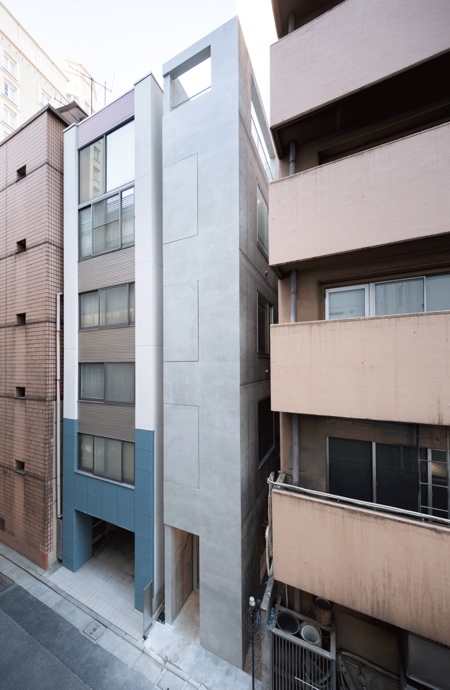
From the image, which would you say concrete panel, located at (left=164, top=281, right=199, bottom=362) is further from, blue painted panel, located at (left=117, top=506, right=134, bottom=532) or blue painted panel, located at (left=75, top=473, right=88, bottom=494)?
blue painted panel, located at (left=75, top=473, right=88, bottom=494)

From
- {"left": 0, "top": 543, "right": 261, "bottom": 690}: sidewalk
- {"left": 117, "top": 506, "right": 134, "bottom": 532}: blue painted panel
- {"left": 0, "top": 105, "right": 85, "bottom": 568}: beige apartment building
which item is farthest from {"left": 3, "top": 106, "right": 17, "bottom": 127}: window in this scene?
{"left": 0, "top": 543, "right": 261, "bottom": 690}: sidewalk

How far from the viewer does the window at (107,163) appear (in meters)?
9.22

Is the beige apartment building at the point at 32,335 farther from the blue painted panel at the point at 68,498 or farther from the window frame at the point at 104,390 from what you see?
the window frame at the point at 104,390

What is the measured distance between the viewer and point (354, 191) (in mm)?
4781

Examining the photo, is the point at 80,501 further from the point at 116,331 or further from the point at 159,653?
the point at 116,331

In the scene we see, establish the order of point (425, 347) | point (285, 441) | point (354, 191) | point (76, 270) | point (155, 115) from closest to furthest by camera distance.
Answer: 1. point (425, 347)
2. point (354, 191)
3. point (285, 441)
4. point (155, 115)
5. point (76, 270)

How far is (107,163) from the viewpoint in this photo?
9.71m

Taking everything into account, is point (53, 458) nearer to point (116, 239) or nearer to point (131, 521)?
point (131, 521)

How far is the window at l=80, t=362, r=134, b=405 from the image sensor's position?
909 cm

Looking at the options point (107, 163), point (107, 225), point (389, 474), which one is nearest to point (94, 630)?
point (389, 474)

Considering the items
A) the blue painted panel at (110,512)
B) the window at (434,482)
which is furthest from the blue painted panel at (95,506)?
the window at (434,482)

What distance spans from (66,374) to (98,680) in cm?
825

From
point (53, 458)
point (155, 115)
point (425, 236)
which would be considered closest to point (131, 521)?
point (53, 458)

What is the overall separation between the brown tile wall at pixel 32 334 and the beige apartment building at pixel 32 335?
0.11 feet
